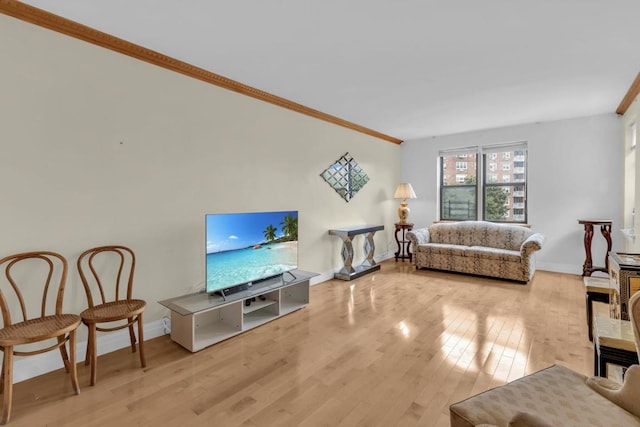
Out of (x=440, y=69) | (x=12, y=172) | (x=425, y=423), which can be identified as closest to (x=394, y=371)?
(x=425, y=423)

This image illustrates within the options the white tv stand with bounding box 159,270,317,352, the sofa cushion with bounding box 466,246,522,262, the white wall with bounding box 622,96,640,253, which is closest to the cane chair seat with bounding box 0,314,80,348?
the white tv stand with bounding box 159,270,317,352

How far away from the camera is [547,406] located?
1.23 meters

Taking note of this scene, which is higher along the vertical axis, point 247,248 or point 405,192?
point 405,192

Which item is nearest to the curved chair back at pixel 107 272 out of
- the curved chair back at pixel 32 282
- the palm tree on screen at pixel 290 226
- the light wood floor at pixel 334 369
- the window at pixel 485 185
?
the curved chair back at pixel 32 282

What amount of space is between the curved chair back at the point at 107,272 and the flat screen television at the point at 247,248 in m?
0.64

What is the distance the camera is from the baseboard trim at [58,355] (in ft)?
7.02

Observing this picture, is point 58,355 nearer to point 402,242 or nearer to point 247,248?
point 247,248

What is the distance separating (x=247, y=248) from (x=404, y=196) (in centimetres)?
380

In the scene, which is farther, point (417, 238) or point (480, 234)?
point (417, 238)

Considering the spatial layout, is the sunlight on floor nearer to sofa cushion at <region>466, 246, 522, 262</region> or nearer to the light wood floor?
the light wood floor

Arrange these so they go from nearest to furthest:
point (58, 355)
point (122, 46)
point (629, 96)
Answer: point (58, 355), point (122, 46), point (629, 96)

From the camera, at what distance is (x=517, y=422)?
904 millimetres

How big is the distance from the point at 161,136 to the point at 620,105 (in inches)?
223

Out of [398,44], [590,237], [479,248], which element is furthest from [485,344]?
[590,237]
